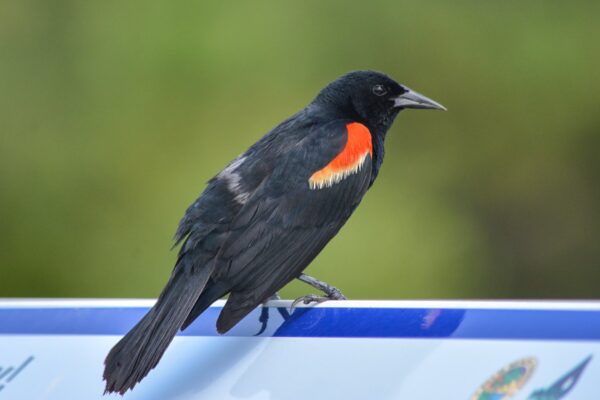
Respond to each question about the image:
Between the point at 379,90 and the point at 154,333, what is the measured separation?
1482mm

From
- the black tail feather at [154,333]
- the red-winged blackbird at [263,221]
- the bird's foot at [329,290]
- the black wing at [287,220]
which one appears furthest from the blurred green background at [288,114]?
the black tail feather at [154,333]

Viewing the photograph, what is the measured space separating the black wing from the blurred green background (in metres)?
2.01

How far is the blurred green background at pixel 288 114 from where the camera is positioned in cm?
519

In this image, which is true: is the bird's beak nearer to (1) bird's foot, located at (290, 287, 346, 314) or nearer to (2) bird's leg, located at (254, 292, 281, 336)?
(1) bird's foot, located at (290, 287, 346, 314)

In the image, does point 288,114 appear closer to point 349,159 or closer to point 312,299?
point 349,159

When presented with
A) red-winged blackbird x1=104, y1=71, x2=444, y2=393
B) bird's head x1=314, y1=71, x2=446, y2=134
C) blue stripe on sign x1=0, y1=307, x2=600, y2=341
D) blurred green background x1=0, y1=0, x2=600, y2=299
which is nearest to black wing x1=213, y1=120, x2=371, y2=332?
red-winged blackbird x1=104, y1=71, x2=444, y2=393

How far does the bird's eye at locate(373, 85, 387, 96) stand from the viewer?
3504 mm

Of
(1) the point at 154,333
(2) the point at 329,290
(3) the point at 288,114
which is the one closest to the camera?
(1) the point at 154,333

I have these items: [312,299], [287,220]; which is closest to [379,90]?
[287,220]

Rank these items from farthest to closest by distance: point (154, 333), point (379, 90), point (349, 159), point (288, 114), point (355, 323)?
point (288, 114)
point (379, 90)
point (349, 159)
point (154, 333)
point (355, 323)

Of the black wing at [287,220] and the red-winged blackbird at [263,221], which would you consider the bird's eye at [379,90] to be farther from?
the black wing at [287,220]

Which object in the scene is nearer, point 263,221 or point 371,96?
point 263,221

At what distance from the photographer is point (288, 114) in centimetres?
514

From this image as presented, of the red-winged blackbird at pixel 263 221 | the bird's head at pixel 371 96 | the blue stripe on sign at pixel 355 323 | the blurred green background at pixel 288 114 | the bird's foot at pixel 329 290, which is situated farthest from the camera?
the blurred green background at pixel 288 114
